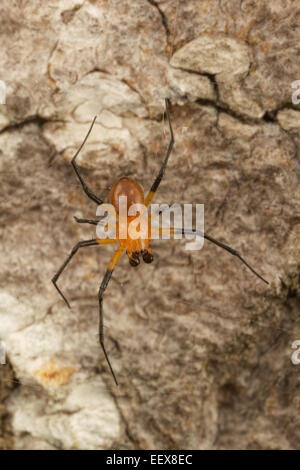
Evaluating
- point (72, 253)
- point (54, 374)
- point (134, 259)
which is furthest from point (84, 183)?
point (54, 374)

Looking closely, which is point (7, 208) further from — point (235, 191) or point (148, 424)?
point (148, 424)

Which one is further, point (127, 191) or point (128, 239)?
point (128, 239)

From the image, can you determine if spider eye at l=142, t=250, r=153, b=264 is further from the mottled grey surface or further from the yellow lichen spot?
the yellow lichen spot

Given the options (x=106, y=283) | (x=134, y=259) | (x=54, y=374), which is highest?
(x=134, y=259)

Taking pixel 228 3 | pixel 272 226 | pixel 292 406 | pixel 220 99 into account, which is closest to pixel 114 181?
pixel 220 99

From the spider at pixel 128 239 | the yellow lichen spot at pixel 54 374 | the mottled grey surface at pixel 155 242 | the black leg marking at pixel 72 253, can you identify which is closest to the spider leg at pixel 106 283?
the spider at pixel 128 239

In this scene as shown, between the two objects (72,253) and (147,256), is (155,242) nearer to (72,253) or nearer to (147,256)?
(147,256)
